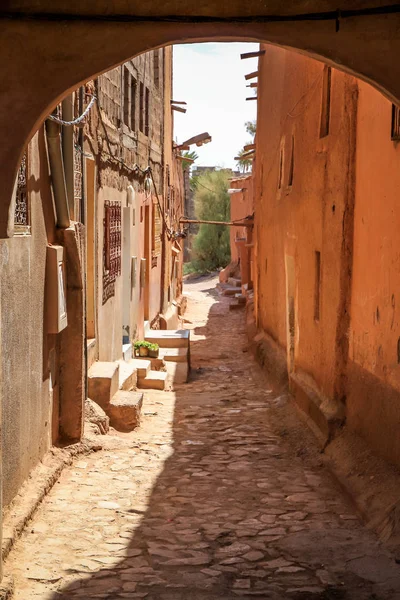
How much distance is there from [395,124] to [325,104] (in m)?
3.02

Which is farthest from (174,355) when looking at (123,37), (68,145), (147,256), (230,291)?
(230,291)

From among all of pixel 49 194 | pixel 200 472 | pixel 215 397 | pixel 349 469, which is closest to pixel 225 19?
pixel 49 194

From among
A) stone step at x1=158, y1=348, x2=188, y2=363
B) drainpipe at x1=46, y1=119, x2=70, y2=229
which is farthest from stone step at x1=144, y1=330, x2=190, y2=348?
drainpipe at x1=46, y1=119, x2=70, y2=229

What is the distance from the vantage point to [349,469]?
23.3 feet

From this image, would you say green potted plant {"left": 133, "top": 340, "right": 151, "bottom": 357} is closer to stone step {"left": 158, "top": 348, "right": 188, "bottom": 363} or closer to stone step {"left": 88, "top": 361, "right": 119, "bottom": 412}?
stone step {"left": 158, "top": 348, "right": 188, "bottom": 363}

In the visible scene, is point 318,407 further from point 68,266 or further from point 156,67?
point 156,67

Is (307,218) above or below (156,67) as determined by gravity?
below

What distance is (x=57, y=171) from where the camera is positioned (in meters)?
7.17

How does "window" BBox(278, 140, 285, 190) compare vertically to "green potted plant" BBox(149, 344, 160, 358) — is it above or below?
above

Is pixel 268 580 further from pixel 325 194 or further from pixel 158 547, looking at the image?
pixel 325 194

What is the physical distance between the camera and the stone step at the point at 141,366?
40.9 ft

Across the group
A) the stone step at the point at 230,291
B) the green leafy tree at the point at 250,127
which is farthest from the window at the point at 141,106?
the green leafy tree at the point at 250,127

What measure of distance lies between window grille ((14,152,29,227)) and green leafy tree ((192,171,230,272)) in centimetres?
3649

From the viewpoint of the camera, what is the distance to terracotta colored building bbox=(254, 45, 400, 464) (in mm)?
6711
